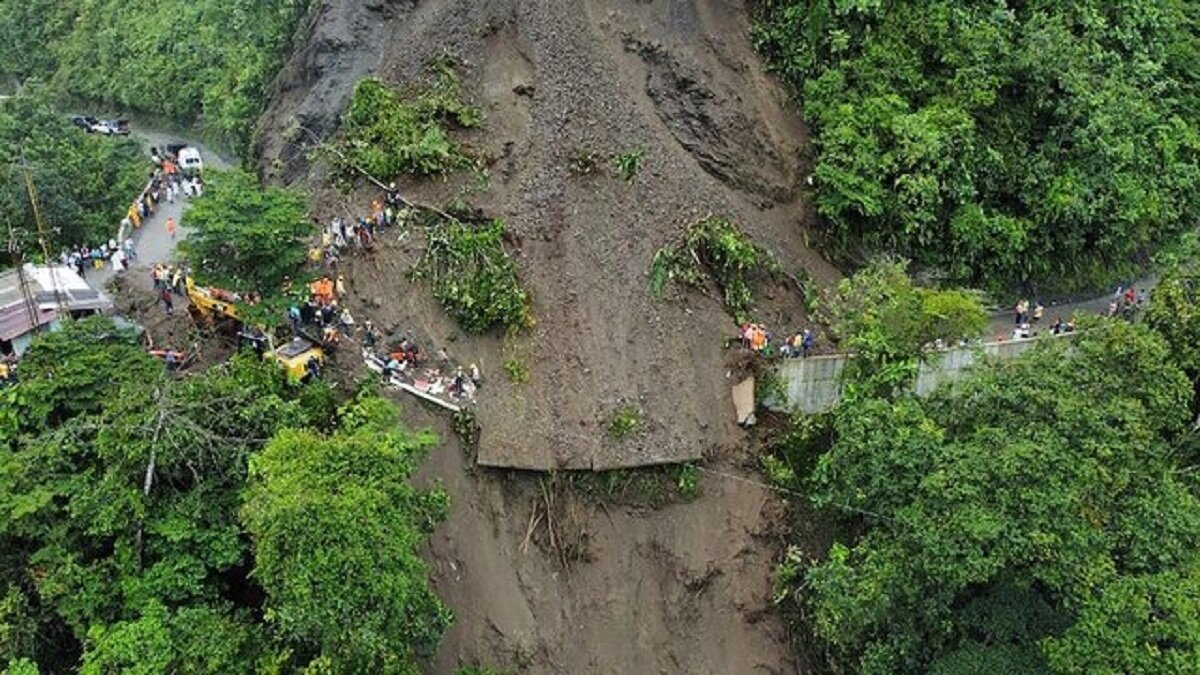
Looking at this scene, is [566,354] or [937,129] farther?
[937,129]

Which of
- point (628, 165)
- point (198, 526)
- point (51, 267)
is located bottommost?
point (51, 267)

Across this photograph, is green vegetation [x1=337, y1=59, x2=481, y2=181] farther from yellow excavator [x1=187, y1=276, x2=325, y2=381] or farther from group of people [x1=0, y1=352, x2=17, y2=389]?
group of people [x1=0, y1=352, x2=17, y2=389]

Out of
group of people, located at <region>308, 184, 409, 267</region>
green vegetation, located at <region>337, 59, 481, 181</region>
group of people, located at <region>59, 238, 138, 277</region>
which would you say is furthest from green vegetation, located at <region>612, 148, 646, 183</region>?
group of people, located at <region>59, 238, 138, 277</region>

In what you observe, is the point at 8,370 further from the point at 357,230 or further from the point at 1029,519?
the point at 1029,519

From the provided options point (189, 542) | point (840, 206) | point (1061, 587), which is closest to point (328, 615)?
point (189, 542)

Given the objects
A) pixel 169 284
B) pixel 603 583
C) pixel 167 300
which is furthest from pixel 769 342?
pixel 169 284

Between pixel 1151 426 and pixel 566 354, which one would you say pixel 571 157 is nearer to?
pixel 566 354
